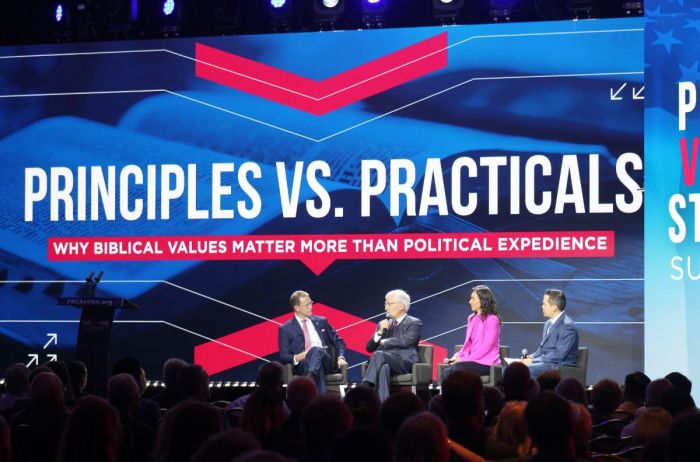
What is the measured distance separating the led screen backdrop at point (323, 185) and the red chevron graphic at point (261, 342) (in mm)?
15

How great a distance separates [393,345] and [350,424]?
17.7 ft

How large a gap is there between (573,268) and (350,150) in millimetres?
2260

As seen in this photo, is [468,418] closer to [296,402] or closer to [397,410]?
[397,410]

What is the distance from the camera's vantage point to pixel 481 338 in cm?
823

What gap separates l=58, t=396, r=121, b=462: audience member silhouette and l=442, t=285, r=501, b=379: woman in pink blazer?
542 cm

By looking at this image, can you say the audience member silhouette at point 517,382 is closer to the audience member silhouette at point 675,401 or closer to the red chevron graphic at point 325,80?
the audience member silhouette at point 675,401

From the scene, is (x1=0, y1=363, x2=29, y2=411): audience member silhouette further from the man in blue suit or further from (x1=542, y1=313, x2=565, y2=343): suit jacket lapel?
(x1=542, y1=313, x2=565, y2=343): suit jacket lapel

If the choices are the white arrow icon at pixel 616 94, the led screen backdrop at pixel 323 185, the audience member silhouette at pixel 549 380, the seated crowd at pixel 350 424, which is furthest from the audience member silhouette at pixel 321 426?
the white arrow icon at pixel 616 94

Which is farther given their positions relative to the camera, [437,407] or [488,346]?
[488,346]

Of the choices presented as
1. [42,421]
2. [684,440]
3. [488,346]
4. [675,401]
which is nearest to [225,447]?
Result: [684,440]

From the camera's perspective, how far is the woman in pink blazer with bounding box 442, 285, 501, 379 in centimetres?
816

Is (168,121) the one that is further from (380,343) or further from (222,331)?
(380,343)

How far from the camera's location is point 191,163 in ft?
32.3

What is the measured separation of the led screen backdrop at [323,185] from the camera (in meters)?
9.16
